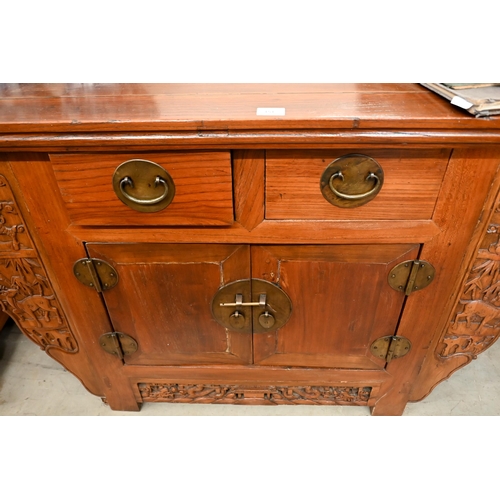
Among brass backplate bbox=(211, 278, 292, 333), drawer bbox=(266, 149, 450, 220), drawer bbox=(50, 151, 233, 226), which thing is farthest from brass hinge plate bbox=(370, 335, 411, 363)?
drawer bbox=(50, 151, 233, 226)

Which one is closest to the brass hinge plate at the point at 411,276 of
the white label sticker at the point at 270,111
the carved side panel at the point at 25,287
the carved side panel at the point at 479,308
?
the carved side panel at the point at 479,308

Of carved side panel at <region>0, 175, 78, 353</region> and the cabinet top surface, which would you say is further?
carved side panel at <region>0, 175, 78, 353</region>

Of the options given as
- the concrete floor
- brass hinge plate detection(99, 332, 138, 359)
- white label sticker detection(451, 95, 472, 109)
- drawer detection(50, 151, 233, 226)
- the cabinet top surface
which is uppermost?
white label sticker detection(451, 95, 472, 109)

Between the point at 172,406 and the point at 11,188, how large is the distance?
791mm

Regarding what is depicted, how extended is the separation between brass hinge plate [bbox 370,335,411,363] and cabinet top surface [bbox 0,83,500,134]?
1.79ft

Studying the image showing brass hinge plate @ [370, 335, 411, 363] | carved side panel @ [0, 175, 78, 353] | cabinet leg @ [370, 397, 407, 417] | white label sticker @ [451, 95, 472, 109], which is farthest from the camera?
cabinet leg @ [370, 397, 407, 417]

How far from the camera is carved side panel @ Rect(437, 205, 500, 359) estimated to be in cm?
84

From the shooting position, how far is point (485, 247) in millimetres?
839

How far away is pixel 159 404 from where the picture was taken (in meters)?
1.21

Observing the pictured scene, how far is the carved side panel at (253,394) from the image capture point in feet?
3.74

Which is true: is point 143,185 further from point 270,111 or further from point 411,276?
point 411,276

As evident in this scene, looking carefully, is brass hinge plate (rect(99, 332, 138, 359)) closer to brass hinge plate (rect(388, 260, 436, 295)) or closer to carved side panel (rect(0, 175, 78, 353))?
carved side panel (rect(0, 175, 78, 353))

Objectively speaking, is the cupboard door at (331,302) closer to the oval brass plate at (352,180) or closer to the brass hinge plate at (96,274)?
the oval brass plate at (352,180)

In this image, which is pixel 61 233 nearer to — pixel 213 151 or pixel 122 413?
pixel 213 151
